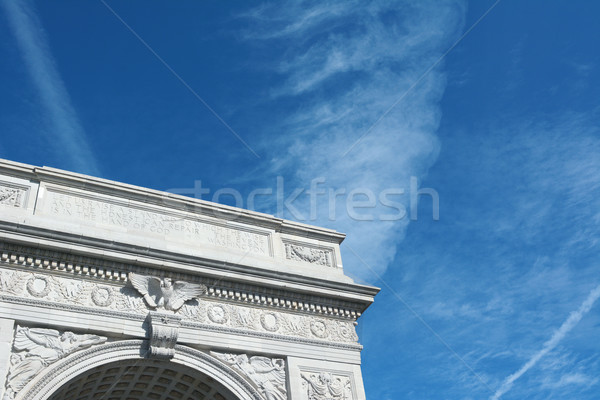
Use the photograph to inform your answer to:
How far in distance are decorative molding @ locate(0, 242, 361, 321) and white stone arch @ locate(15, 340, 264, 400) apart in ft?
5.69

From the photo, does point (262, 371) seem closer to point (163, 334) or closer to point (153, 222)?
point (163, 334)

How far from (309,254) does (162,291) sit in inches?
211

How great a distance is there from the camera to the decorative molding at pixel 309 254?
21438 mm

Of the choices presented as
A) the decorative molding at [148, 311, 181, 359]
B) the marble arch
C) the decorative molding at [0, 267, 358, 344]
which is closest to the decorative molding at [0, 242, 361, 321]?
the marble arch

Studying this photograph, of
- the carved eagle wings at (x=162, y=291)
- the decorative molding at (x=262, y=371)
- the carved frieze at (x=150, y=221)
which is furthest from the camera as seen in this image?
the carved frieze at (x=150, y=221)

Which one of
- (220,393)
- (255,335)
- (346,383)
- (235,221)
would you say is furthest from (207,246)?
(346,383)

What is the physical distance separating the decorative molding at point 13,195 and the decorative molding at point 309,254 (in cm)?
769

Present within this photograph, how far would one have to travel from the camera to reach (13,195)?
1811 cm

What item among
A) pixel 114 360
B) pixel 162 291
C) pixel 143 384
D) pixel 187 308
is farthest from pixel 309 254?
pixel 114 360

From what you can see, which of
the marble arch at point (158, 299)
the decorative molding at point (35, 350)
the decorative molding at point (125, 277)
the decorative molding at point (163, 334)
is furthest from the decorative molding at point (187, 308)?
the decorative molding at point (35, 350)

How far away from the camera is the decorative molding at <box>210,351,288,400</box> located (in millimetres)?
18266

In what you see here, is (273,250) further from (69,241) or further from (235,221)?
(69,241)

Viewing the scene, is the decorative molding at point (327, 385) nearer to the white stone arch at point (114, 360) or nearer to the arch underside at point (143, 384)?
the white stone arch at point (114, 360)

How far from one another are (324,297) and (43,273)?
7.83 m
